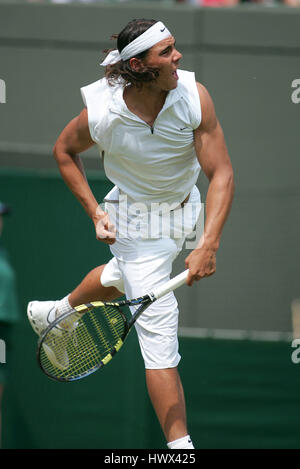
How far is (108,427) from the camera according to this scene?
6184 millimetres

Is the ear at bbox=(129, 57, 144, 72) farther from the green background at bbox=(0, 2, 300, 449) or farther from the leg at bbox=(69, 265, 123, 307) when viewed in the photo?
the green background at bbox=(0, 2, 300, 449)

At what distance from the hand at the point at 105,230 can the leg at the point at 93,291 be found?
549 mm

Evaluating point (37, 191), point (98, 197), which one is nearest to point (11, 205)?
point (37, 191)

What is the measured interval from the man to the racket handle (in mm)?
54

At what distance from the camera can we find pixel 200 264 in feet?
15.1

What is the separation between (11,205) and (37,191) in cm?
20

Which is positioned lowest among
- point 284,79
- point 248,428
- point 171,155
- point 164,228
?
point 248,428

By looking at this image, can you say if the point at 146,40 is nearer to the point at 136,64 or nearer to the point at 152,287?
the point at 136,64

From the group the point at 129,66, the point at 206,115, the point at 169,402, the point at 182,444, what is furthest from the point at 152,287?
the point at 129,66

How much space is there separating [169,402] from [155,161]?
119 centimetres

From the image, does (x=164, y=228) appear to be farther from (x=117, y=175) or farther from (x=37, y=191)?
(x=37, y=191)

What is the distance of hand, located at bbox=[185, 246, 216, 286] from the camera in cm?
460

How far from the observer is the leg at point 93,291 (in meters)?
5.42

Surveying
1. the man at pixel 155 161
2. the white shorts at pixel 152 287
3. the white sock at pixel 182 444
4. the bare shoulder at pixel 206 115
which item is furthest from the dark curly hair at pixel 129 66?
the white sock at pixel 182 444
